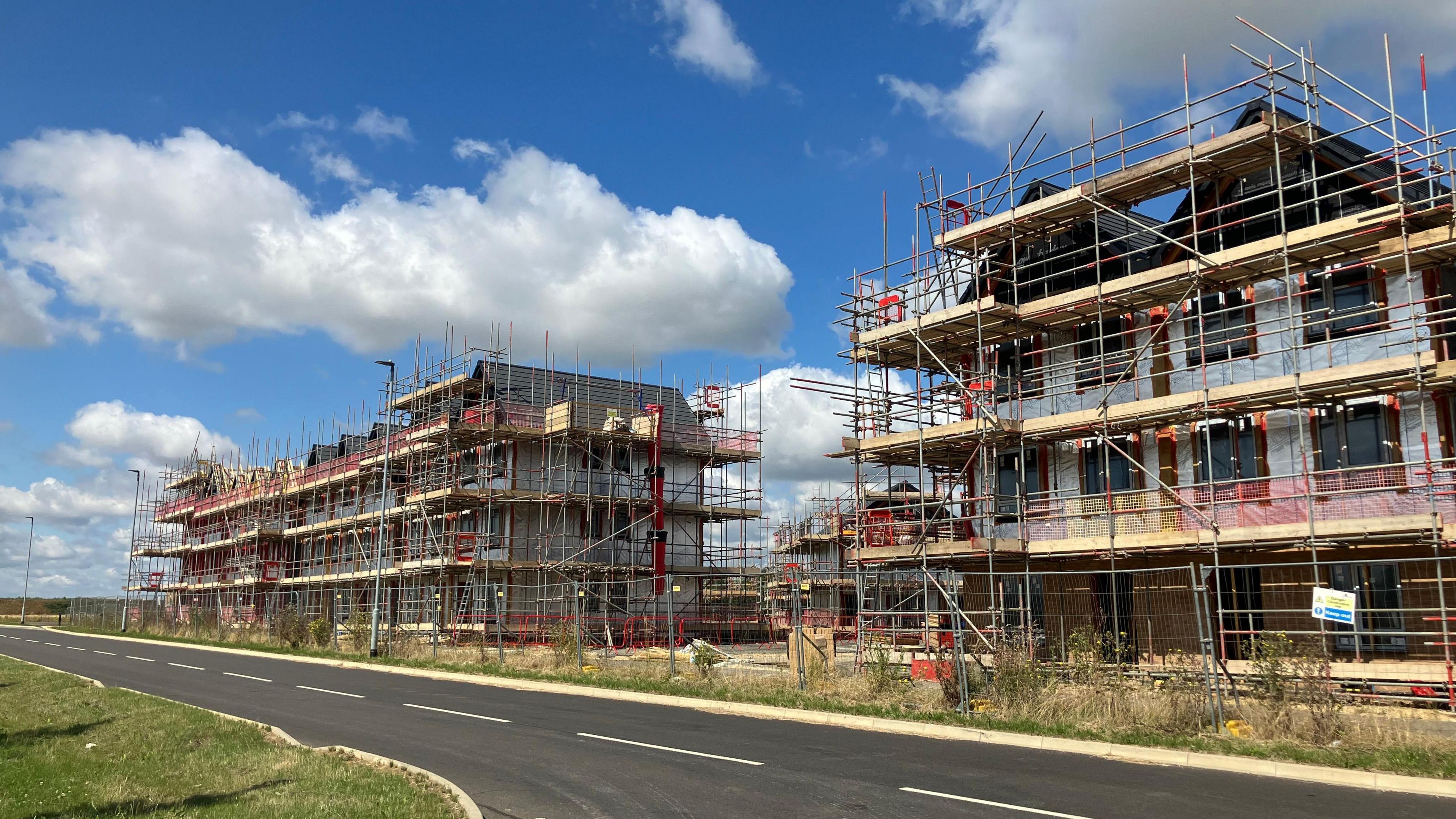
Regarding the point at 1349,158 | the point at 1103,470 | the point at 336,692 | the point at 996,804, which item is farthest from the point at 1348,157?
the point at 336,692

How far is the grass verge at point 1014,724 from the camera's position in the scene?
1264cm

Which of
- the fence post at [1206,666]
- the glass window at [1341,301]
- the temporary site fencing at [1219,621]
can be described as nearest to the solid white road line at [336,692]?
the temporary site fencing at [1219,621]

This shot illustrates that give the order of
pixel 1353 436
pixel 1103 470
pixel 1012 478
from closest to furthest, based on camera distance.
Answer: pixel 1353 436, pixel 1103 470, pixel 1012 478

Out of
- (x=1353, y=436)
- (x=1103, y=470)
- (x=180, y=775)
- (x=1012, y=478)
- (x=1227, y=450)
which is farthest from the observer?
(x=1012, y=478)

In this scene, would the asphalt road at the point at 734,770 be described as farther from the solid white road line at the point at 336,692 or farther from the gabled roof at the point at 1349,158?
the gabled roof at the point at 1349,158

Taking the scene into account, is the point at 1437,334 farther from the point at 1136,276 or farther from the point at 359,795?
the point at 359,795

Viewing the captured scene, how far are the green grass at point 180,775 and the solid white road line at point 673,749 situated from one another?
3774 millimetres

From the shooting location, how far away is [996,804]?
1057cm

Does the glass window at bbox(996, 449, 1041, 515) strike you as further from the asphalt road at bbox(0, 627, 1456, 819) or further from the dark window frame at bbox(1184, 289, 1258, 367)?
the asphalt road at bbox(0, 627, 1456, 819)

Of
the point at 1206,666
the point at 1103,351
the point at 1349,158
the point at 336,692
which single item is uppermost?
the point at 1349,158

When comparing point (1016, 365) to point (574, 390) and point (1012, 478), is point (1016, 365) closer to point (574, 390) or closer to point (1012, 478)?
point (1012, 478)

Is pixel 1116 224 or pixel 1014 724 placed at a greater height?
pixel 1116 224

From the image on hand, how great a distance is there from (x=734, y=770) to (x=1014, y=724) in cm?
553

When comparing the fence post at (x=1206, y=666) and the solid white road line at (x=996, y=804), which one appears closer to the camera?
the solid white road line at (x=996, y=804)
